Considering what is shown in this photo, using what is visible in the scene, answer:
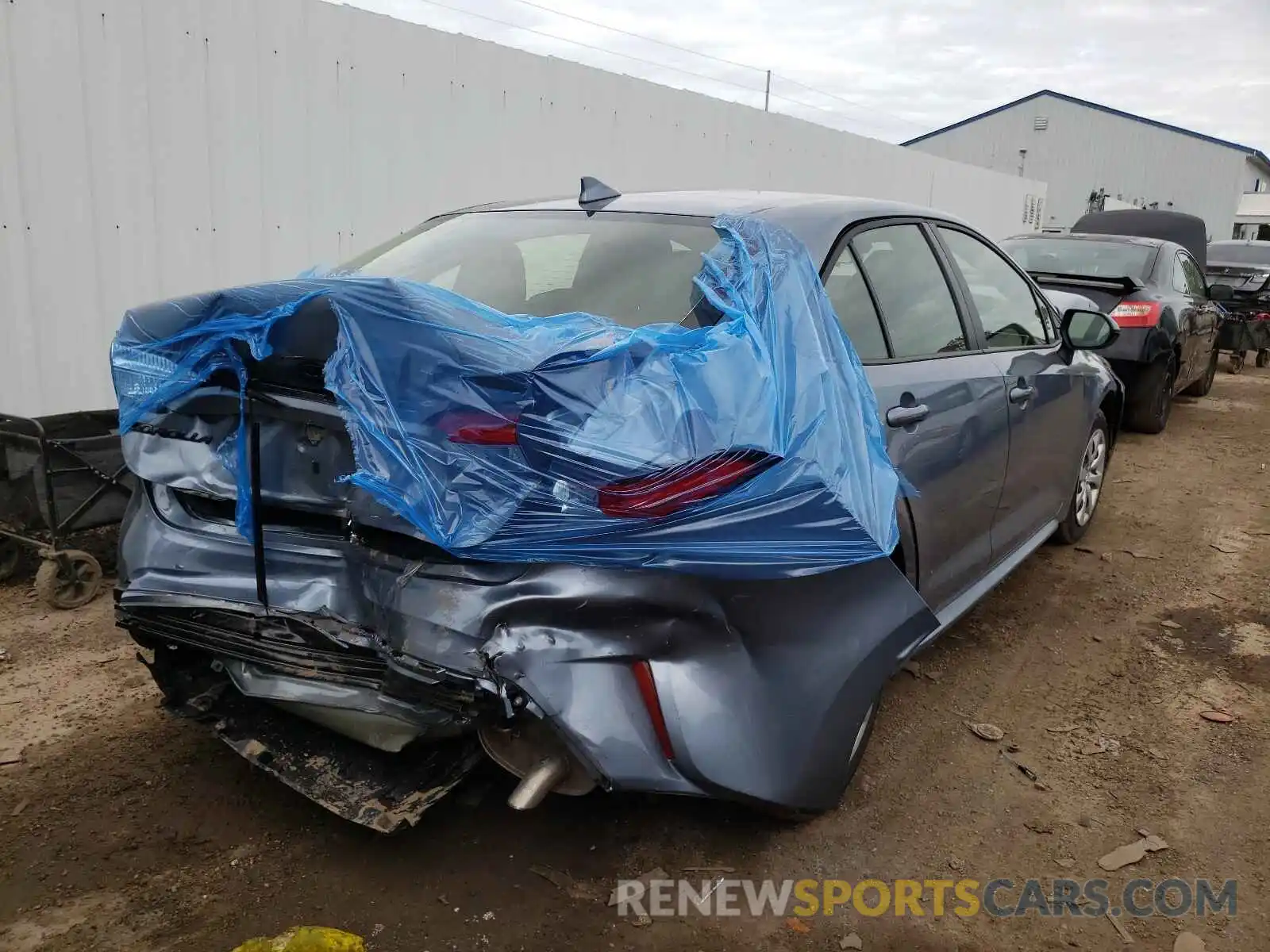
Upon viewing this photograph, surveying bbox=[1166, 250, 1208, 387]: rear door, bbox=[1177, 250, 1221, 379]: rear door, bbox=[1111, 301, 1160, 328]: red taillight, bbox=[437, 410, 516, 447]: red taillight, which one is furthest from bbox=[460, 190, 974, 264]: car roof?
bbox=[1177, 250, 1221, 379]: rear door

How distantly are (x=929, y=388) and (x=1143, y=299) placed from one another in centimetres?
559

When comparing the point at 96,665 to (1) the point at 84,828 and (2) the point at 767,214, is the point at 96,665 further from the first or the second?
(2) the point at 767,214

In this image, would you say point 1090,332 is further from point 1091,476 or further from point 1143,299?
point 1143,299

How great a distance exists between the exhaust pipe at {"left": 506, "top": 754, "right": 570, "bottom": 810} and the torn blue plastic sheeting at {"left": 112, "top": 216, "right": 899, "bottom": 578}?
46cm

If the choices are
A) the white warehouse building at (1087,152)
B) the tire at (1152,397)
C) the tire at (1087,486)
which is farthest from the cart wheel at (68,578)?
the white warehouse building at (1087,152)

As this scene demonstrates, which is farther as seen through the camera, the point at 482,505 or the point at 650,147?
the point at 650,147

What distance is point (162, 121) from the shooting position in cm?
552

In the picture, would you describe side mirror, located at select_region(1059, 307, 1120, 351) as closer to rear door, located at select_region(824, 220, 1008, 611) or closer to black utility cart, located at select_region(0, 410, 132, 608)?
rear door, located at select_region(824, 220, 1008, 611)

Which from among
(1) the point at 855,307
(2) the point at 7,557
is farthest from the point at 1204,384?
(2) the point at 7,557

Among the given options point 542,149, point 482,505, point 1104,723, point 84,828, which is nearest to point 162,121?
point 542,149

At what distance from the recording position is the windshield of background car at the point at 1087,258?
314 inches

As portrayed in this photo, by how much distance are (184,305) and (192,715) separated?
1.06 m

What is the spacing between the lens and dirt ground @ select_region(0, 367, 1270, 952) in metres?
2.25

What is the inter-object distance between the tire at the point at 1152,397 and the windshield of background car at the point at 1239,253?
8.02 metres
